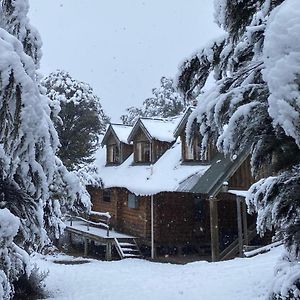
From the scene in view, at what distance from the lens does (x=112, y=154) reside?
26328mm

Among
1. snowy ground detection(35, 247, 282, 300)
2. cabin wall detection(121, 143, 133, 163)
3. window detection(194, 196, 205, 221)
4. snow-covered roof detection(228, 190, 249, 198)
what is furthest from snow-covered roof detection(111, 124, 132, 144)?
snowy ground detection(35, 247, 282, 300)

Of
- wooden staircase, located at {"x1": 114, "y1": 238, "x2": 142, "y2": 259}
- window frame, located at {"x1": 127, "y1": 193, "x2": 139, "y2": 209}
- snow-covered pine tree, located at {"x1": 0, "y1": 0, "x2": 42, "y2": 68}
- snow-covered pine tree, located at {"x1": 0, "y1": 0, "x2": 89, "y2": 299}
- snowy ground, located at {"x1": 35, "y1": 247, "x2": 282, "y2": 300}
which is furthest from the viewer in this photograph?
window frame, located at {"x1": 127, "y1": 193, "x2": 139, "y2": 209}

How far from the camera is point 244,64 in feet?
16.6

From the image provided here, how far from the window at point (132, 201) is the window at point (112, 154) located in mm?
4284

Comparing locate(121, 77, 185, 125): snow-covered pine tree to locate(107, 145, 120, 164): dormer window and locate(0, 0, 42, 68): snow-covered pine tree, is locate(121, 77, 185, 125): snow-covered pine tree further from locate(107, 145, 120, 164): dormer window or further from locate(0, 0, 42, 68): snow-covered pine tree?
→ locate(0, 0, 42, 68): snow-covered pine tree

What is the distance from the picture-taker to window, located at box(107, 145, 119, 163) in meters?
25.9

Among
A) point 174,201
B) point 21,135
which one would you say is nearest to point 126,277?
point 174,201

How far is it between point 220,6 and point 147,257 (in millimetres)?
15871

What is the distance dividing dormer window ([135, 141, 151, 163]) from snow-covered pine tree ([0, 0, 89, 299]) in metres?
13.9

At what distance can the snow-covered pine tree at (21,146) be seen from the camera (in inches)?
145

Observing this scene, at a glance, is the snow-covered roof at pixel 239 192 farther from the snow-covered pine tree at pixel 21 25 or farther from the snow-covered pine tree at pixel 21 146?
the snow-covered pine tree at pixel 21 25

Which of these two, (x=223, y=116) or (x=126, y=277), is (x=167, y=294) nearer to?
(x=126, y=277)

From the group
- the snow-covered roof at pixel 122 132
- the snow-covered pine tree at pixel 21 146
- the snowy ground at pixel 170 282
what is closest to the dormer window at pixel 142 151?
the snow-covered roof at pixel 122 132

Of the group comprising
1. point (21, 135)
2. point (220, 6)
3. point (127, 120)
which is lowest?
point (21, 135)
